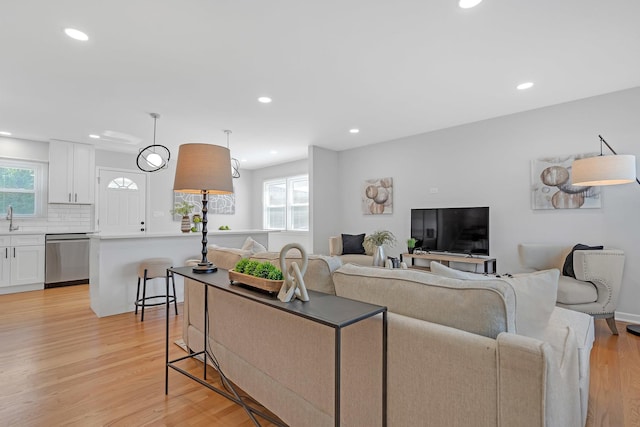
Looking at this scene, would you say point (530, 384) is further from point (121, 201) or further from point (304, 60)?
point (121, 201)

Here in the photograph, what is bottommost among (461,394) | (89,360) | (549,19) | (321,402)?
(89,360)

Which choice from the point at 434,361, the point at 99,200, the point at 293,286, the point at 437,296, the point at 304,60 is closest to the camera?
the point at 434,361

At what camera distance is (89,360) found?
2.41 meters

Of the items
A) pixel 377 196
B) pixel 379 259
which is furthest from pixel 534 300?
pixel 377 196

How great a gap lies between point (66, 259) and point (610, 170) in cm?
734

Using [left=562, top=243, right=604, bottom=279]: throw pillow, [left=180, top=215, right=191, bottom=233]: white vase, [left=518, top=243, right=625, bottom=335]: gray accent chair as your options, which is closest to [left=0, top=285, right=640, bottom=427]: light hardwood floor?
[left=518, top=243, right=625, bottom=335]: gray accent chair

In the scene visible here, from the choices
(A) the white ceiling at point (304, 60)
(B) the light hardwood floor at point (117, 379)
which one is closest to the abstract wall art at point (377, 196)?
(A) the white ceiling at point (304, 60)

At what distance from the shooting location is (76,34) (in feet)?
7.72

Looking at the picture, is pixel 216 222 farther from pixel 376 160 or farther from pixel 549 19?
pixel 549 19

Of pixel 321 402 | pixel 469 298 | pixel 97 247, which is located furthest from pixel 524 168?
pixel 97 247

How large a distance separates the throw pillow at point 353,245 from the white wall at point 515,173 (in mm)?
524

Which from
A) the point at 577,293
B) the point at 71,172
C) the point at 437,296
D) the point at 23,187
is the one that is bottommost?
the point at 577,293

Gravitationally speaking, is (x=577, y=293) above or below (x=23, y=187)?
below

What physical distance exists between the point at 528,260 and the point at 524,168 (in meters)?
1.24
